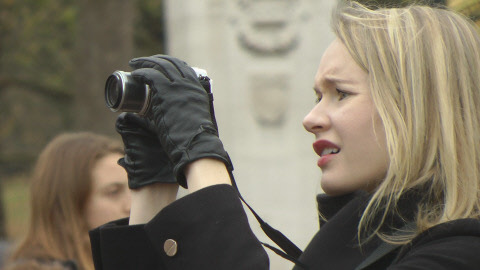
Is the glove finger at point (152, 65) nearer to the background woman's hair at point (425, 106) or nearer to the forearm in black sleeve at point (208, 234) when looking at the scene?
the forearm in black sleeve at point (208, 234)

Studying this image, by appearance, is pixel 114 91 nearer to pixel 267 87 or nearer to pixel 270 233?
pixel 270 233

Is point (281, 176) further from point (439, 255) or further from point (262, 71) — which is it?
point (439, 255)

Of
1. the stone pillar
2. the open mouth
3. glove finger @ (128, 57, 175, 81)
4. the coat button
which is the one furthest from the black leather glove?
the stone pillar

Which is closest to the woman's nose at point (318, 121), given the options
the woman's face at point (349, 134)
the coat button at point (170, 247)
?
the woman's face at point (349, 134)

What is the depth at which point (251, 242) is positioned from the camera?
1778 mm

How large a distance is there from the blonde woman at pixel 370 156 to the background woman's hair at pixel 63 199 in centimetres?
154

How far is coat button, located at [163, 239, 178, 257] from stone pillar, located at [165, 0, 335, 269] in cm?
409

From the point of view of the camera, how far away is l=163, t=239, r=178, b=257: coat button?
183cm

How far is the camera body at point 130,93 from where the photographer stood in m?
1.90

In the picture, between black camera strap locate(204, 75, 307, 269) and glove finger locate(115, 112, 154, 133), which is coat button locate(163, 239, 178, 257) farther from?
glove finger locate(115, 112, 154, 133)

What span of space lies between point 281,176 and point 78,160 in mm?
2432

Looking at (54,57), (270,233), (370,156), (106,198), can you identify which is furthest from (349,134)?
(54,57)

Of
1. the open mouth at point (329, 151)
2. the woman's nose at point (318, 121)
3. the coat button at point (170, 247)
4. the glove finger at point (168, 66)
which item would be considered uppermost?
the glove finger at point (168, 66)

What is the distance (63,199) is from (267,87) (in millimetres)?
2539
